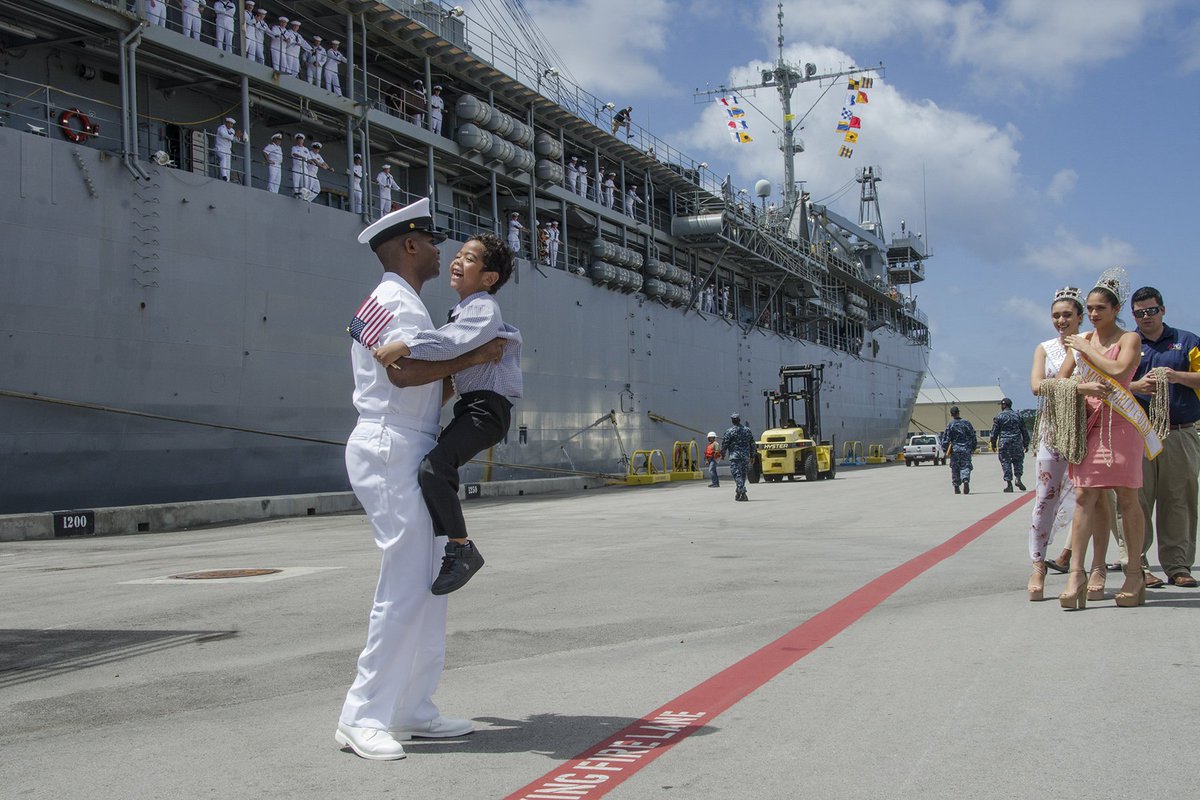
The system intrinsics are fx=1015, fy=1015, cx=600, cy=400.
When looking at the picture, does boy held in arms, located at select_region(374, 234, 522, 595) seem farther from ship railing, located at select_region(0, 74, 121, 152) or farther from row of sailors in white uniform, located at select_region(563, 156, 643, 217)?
row of sailors in white uniform, located at select_region(563, 156, 643, 217)

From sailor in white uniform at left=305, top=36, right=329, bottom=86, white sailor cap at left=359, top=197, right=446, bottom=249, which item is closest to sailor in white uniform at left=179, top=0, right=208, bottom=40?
sailor in white uniform at left=305, top=36, right=329, bottom=86

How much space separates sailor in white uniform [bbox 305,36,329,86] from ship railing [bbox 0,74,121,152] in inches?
155

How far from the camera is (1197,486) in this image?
6805 millimetres

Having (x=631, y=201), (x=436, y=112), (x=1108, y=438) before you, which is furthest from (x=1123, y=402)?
(x=631, y=201)

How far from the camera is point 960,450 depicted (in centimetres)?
Result: 1903

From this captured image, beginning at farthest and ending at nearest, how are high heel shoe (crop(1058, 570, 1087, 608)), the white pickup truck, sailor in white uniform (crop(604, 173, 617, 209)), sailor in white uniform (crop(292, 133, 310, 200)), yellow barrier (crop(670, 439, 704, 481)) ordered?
1. the white pickup truck
2. sailor in white uniform (crop(604, 173, 617, 209))
3. yellow barrier (crop(670, 439, 704, 481))
4. sailor in white uniform (crop(292, 133, 310, 200))
5. high heel shoe (crop(1058, 570, 1087, 608))

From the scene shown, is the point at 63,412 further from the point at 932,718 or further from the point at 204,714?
the point at 932,718

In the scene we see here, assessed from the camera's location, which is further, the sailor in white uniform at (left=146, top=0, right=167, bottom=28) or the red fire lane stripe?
the sailor in white uniform at (left=146, top=0, right=167, bottom=28)

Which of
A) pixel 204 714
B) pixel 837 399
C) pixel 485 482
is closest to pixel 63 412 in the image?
pixel 485 482

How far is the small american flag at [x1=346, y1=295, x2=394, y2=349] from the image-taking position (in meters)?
3.47

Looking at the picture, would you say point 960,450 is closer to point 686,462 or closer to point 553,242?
point 553,242

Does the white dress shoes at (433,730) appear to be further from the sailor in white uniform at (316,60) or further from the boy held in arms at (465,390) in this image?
the sailor in white uniform at (316,60)

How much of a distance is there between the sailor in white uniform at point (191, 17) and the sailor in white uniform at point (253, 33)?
96 centimetres

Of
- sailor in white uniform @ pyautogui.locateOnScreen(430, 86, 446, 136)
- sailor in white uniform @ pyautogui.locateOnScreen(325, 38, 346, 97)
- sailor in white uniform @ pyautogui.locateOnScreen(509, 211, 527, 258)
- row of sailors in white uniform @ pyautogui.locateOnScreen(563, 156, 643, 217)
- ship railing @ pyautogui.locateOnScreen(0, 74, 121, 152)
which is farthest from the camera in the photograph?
row of sailors in white uniform @ pyautogui.locateOnScreen(563, 156, 643, 217)
